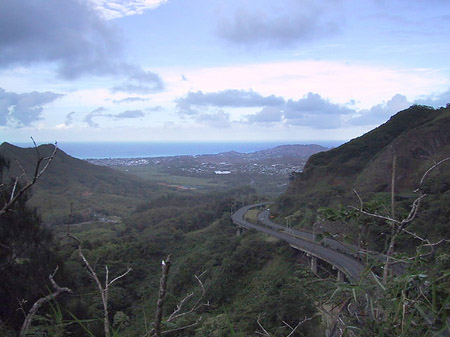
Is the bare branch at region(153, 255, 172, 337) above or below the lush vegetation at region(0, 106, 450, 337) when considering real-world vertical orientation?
above

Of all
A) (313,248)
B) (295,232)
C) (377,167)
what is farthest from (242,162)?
(313,248)

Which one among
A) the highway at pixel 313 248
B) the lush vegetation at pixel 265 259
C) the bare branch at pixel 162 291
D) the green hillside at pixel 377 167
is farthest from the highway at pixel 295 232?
the bare branch at pixel 162 291

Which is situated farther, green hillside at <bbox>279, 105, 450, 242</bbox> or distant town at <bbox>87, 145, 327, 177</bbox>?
distant town at <bbox>87, 145, 327, 177</bbox>

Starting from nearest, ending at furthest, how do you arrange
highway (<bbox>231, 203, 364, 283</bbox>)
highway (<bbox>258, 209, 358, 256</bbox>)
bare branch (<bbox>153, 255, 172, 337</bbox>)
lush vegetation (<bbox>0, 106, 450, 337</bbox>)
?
bare branch (<bbox>153, 255, 172, 337</bbox>), lush vegetation (<bbox>0, 106, 450, 337</bbox>), highway (<bbox>231, 203, 364, 283</bbox>), highway (<bbox>258, 209, 358, 256</bbox>)

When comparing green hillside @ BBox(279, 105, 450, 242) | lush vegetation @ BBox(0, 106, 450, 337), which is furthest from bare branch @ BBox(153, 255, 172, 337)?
green hillside @ BBox(279, 105, 450, 242)

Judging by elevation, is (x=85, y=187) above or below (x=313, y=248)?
below

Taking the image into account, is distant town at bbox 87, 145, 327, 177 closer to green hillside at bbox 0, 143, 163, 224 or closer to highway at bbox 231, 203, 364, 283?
green hillside at bbox 0, 143, 163, 224

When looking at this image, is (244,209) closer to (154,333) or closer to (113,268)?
(113,268)

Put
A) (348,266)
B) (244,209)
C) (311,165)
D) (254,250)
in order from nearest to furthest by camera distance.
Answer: (348,266) < (254,250) < (311,165) < (244,209)

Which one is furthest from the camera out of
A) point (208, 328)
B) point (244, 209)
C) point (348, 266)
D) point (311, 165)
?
point (244, 209)

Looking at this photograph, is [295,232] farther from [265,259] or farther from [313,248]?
[313,248]

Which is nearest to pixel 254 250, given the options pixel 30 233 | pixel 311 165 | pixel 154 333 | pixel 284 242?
pixel 284 242
